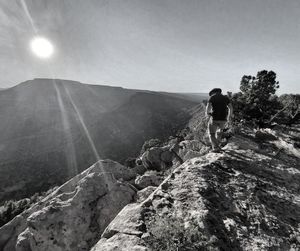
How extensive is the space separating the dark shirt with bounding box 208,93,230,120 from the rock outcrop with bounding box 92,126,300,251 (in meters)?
1.75

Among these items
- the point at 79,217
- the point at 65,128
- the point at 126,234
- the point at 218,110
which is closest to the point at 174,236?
the point at 126,234

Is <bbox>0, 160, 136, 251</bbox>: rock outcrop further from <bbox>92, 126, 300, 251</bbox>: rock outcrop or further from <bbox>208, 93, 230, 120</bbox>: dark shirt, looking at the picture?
<bbox>208, 93, 230, 120</bbox>: dark shirt

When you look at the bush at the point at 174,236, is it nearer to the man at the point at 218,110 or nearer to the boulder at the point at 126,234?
the boulder at the point at 126,234

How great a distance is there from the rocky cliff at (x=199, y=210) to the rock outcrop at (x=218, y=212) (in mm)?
18

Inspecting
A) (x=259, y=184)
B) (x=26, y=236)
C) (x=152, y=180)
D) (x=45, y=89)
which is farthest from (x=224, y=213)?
(x=45, y=89)

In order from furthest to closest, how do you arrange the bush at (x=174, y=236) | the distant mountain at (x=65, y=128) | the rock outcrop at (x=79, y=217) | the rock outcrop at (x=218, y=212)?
1. the distant mountain at (x=65, y=128)
2. the rock outcrop at (x=79, y=217)
3. the rock outcrop at (x=218, y=212)
4. the bush at (x=174, y=236)

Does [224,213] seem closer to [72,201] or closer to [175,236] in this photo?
[175,236]

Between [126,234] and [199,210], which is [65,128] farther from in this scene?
[199,210]

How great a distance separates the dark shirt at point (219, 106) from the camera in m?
6.82

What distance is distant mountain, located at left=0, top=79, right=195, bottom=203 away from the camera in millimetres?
74125

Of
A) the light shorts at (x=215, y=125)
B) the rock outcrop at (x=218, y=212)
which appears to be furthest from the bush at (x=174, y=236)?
the light shorts at (x=215, y=125)

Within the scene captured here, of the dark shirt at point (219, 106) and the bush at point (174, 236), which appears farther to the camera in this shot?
the dark shirt at point (219, 106)

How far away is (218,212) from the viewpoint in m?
3.74

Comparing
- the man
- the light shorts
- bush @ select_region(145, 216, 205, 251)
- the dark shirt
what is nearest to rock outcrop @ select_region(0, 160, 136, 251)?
bush @ select_region(145, 216, 205, 251)
